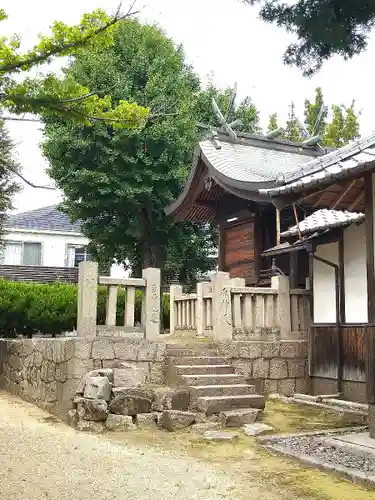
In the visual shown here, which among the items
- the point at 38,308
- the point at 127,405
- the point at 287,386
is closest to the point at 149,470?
the point at 127,405

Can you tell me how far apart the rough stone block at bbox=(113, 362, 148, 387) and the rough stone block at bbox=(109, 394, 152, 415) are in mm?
661

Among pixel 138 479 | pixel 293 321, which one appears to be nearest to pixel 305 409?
pixel 293 321

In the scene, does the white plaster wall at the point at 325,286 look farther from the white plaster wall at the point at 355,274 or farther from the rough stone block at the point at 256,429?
the rough stone block at the point at 256,429

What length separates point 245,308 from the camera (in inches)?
429

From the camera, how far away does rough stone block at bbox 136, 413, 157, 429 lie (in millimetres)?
8031

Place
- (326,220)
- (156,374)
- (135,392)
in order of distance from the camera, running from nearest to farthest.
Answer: (135,392) < (156,374) < (326,220)

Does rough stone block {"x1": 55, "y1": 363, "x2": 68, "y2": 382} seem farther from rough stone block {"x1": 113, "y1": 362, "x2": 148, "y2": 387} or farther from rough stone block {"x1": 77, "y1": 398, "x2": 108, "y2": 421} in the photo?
rough stone block {"x1": 77, "y1": 398, "x2": 108, "y2": 421}

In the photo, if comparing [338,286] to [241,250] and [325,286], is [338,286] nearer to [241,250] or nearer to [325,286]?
[325,286]

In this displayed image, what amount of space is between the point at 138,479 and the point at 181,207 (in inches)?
413

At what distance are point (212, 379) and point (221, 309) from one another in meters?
1.87

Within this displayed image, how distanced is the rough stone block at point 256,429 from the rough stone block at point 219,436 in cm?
26

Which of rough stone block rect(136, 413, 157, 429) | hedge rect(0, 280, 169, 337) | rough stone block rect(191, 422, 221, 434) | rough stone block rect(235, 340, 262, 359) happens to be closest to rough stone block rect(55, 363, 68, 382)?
rough stone block rect(136, 413, 157, 429)

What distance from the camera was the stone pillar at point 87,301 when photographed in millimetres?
9195

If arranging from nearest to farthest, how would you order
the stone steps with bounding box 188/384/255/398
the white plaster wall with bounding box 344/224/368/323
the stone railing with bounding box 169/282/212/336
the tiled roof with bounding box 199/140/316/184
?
the stone steps with bounding box 188/384/255/398 < the white plaster wall with bounding box 344/224/368/323 < the stone railing with bounding box 169/282/212/336 < the tiled roof with bounding box 199/140/316/184
